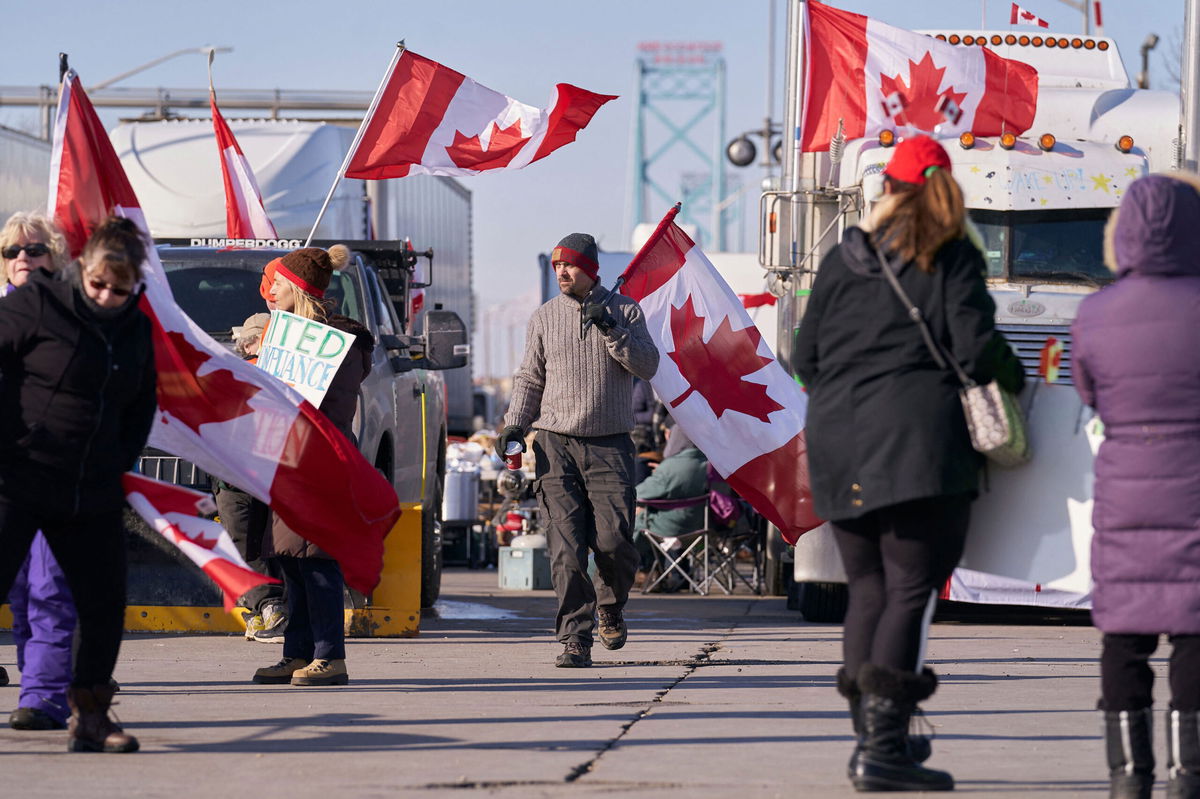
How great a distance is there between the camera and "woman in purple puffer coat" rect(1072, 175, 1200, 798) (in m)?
5.29

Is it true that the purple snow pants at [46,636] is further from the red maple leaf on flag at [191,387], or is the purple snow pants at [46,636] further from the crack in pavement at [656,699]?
the crack in pavement at [656,699]

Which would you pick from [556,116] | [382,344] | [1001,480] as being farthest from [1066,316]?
[1001,480]

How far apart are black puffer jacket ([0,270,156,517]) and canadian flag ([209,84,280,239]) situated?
331 inches

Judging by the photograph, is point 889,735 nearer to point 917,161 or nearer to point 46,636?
point 917,161

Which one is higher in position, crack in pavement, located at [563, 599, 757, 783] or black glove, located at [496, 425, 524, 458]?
black glove, located at [496, 425, 524, 458]

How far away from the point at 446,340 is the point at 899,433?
5.87m

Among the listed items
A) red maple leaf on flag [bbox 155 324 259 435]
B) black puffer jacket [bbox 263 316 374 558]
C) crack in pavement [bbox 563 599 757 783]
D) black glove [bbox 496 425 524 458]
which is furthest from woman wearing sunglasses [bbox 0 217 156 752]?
black glove [bbox 496 425 524 458]

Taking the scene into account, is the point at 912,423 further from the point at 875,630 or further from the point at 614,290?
the point at 614,290

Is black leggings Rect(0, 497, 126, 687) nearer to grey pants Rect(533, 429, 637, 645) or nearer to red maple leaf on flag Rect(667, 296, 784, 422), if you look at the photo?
grey pants Rect(533, 429, 637, 645)

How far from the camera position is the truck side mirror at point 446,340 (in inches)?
440

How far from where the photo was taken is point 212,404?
25.7 feet

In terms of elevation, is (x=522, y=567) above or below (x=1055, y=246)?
below

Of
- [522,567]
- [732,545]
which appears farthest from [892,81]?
[522,567]

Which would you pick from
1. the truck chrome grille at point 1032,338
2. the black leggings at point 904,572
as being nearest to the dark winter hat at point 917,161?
the black leggings at point 904,572
